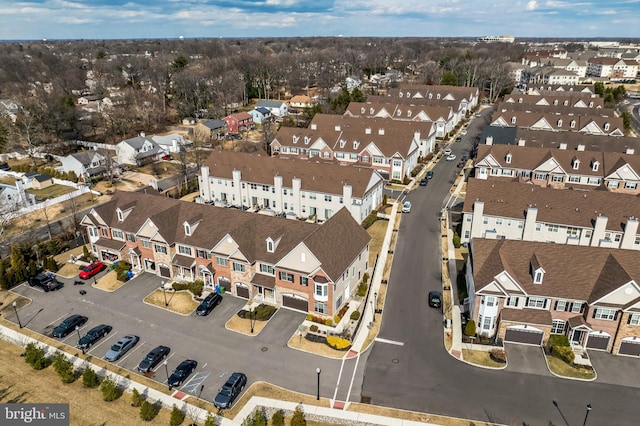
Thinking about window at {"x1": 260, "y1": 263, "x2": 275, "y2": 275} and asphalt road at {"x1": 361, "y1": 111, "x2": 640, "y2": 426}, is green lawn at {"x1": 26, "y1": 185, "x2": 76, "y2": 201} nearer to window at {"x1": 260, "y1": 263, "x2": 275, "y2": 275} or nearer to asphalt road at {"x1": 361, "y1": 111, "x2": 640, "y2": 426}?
window at {"x1": 260, "y1": 263, "x2": 275, "y2": 275}

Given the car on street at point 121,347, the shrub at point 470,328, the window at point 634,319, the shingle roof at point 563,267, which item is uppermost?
the shingle roof at point 563,267

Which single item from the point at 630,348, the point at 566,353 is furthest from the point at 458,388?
the point at 630,348

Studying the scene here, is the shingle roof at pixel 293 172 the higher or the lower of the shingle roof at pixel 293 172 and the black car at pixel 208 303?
the higher

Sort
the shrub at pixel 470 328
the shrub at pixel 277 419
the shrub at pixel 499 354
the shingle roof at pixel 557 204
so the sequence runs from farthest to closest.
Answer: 1. the shingle roof at pixel 557 204
2. the shrub at pixel 470 328
3. the shrub at pixel 499 354
4. the shrub at pixel 277 419

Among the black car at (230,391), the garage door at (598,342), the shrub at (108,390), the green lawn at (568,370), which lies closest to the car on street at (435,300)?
the green lawn at (568,370)

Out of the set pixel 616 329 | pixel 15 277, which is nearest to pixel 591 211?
pixel 616 329

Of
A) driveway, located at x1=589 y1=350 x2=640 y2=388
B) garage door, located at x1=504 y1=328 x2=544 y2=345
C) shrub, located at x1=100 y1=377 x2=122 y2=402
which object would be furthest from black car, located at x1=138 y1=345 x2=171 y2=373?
driveway, located at x1=589 y1=350 x2=640 y2=388

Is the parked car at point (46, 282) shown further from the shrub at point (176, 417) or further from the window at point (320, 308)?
the window at point (320, 308)

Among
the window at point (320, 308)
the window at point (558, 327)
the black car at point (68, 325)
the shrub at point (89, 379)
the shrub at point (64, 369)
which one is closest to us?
the shrub at point (89, 379)
